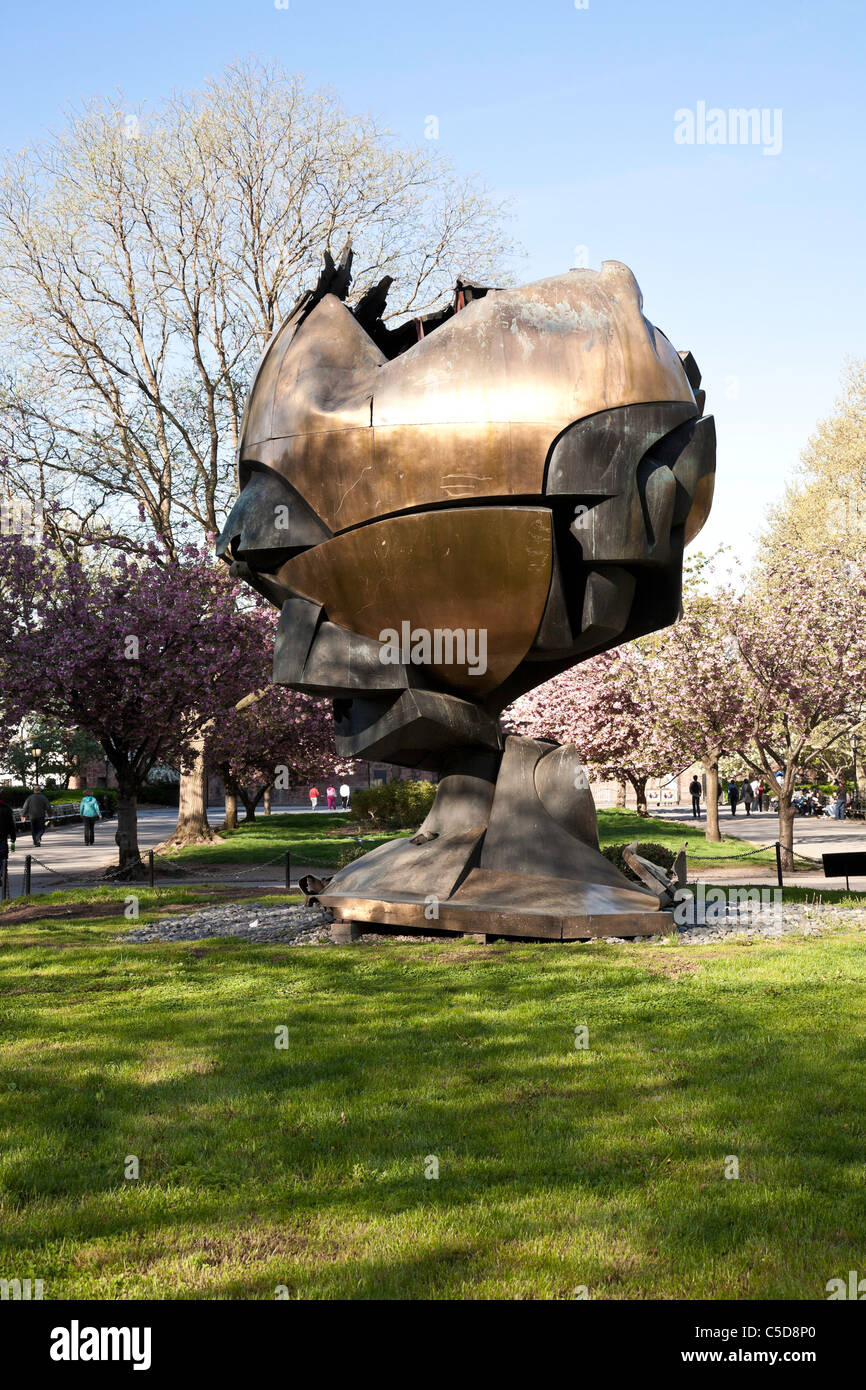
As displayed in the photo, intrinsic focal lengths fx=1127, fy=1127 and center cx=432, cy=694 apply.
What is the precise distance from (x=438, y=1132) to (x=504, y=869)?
18.7ft

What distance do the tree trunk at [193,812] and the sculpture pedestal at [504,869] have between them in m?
18.0

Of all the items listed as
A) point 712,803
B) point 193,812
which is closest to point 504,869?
point 712,803

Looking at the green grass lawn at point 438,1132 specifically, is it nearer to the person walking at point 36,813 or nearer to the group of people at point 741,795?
the person walking at point 36,813

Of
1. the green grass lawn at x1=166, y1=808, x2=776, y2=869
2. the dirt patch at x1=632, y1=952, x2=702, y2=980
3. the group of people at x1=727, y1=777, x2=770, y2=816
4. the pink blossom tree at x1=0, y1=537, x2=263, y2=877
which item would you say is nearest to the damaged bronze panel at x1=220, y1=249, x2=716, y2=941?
the dirt patch at x1=632, y1=952, x2=702, y2=980

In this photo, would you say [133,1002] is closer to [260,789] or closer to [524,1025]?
[524,1025]

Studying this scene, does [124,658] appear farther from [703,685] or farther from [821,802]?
[821,802]

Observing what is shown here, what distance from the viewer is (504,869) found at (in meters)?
10.8

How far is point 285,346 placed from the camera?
10.8 m

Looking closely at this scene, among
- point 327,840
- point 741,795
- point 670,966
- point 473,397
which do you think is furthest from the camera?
point 741,795

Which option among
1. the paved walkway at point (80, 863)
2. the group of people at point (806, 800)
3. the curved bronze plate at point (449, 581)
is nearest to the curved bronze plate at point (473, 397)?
the curved bronze plate at point (449, 581)

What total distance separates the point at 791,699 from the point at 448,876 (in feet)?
48.3

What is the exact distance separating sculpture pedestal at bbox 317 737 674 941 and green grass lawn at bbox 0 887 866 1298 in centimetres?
112

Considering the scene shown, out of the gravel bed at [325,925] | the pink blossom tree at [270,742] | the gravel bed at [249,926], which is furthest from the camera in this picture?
the pink blossom tree at [270,742]

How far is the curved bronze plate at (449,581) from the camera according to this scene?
381 inches
